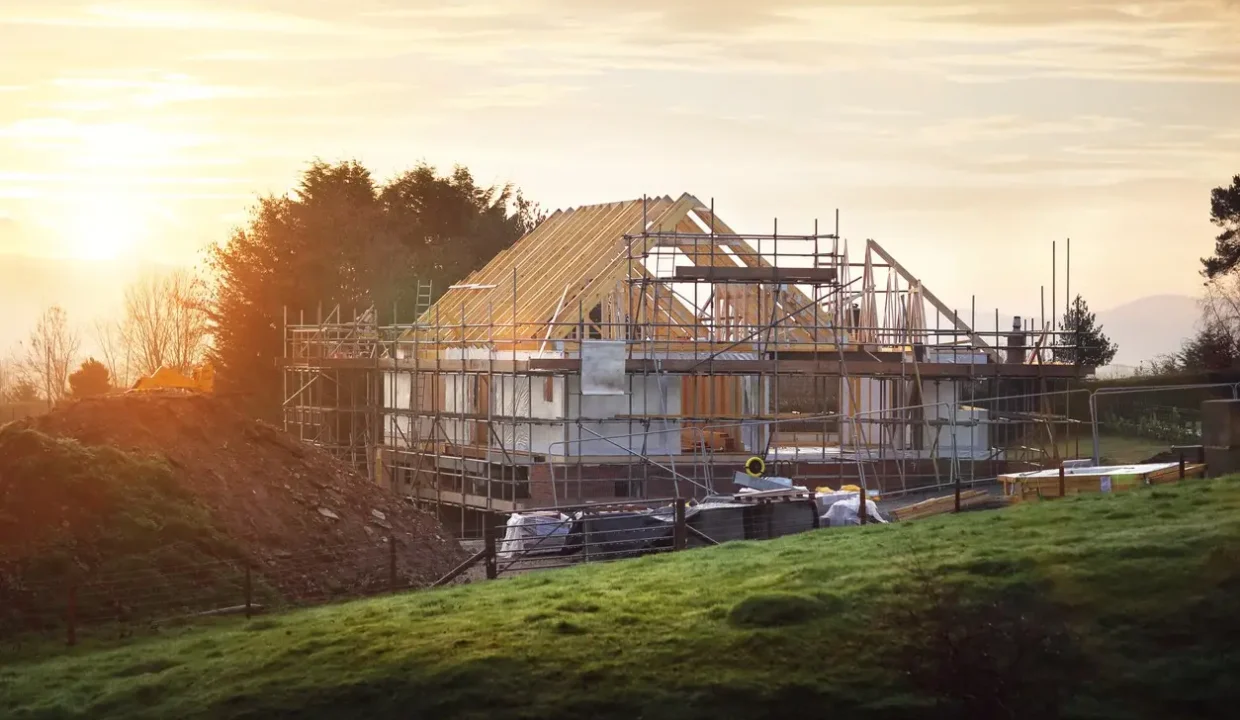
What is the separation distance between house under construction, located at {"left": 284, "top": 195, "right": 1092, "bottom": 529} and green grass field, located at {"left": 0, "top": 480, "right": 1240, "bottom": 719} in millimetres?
14424

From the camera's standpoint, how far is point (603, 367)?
104 feet

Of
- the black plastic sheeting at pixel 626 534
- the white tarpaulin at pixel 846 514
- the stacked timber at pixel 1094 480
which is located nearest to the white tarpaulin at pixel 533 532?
the black plastic sheeting at pixel 626 534

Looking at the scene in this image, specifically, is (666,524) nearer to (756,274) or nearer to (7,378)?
(756,274)

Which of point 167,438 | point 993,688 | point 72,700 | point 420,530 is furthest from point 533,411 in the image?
point 993,688

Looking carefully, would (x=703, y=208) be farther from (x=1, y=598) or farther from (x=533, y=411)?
(x=1, y=598)

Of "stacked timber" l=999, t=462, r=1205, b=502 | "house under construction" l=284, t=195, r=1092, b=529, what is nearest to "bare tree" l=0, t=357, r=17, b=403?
"house under construction" l=284, t=195, r=1092, b=529

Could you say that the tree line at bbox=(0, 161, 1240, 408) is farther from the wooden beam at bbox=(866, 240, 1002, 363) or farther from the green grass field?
the green grass field

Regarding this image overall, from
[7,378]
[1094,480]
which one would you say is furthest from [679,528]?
[7,378]

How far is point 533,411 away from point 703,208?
19.5ft

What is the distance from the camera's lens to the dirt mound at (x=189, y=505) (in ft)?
67.3

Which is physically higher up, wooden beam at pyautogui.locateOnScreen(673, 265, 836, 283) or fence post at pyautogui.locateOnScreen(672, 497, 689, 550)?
wooden beam at pyautogui.locateOnScreen(673, 265, 836, 283)

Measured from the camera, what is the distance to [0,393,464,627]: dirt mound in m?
20.5

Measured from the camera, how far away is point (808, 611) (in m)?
14.0

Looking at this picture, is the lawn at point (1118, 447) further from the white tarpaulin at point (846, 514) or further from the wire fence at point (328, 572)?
the wire fence at point (328, 572)
